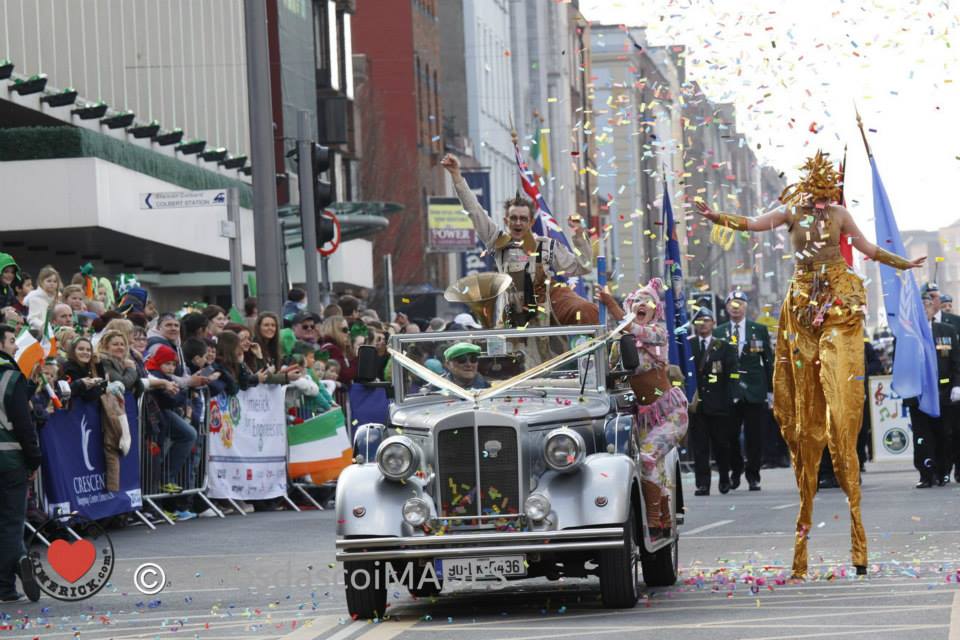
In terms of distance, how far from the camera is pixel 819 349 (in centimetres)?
1334

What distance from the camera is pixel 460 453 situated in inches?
465

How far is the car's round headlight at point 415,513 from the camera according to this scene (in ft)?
38.2

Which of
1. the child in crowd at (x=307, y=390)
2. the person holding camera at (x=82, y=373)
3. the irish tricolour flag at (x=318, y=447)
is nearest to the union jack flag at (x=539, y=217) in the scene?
the child in crowd at (x=307, y=390)

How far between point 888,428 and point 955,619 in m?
20.3

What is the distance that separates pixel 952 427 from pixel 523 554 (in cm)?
1432

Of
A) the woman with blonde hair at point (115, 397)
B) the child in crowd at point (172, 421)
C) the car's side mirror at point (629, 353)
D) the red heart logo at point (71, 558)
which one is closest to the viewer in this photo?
the car's side mirror at point (629, 353)

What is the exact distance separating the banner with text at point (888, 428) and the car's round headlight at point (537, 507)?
1930 cm

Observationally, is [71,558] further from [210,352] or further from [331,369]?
[331,369]

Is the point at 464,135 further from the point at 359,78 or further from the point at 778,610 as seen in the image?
the point at 778,610

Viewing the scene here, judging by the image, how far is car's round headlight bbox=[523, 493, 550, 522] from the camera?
11562mm

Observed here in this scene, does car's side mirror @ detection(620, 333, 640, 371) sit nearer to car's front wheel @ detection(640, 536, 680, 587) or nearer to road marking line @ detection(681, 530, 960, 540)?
car's front wheel @ detection(640, 536, 680, 587)

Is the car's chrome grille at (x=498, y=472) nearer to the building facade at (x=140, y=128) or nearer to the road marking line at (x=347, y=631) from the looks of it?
the road marking line at (x=347, y=631)

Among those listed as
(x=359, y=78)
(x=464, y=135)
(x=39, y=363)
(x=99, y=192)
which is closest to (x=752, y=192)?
(x=464, y=135)

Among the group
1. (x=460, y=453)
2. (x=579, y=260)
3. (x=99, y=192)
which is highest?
(x=99, y=192)
